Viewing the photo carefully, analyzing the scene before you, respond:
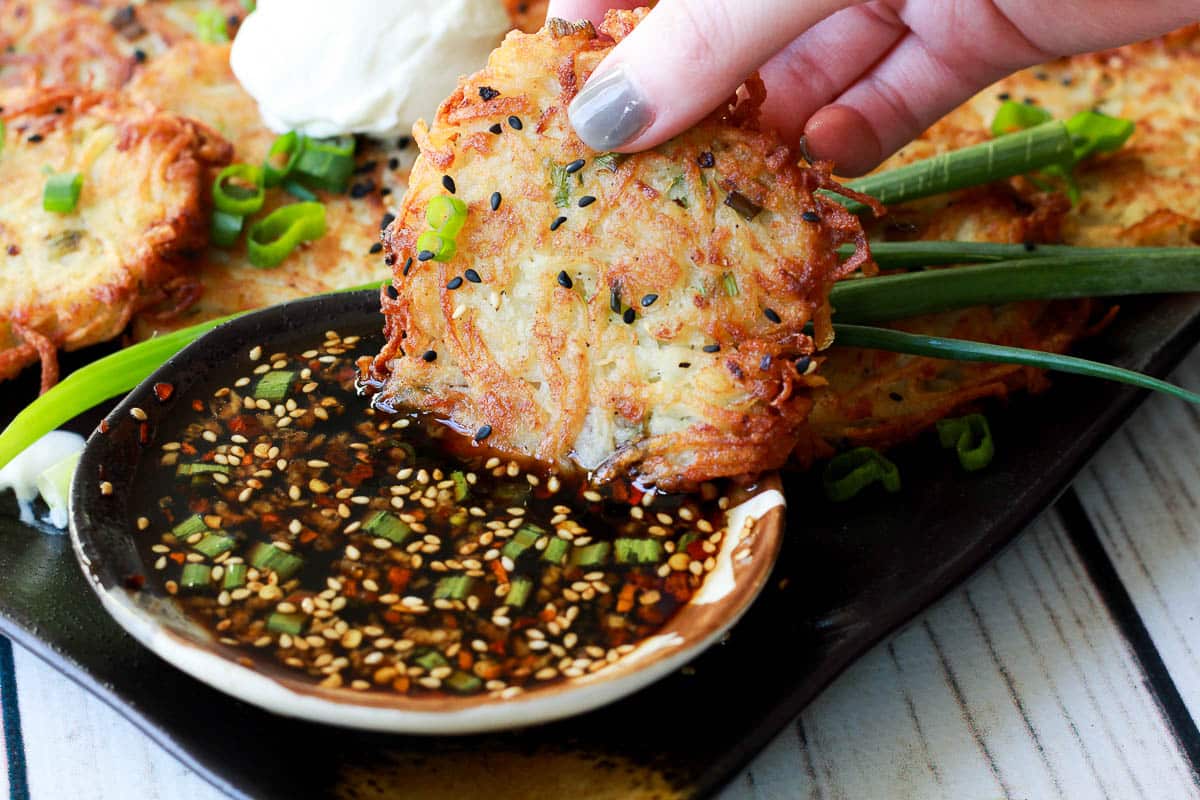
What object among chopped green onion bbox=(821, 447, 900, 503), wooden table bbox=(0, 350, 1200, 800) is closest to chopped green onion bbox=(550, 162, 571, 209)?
chopped green onion bbox=(821, 447, 900, 503)

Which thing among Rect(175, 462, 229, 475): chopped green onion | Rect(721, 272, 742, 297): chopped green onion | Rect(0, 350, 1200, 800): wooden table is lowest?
Rect(0, 350, 1200, 800): wooden table

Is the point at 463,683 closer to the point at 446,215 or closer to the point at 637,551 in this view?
the point at 637,551

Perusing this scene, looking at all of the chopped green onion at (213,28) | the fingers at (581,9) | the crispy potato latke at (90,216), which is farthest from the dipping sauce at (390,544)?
the chopped green onion at (213,28)

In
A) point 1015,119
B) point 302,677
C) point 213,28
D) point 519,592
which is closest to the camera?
point 302,677

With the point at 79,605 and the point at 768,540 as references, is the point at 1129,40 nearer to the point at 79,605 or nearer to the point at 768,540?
the point at 768,540

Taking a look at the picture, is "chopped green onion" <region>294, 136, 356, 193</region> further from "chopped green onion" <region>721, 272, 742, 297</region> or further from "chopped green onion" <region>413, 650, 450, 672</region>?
"chopped green onion" <region>413, 650, 450, 672</region>

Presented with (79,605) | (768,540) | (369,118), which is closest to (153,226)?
(369,118)

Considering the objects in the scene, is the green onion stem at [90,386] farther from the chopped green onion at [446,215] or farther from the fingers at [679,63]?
the fingers at [679,63]

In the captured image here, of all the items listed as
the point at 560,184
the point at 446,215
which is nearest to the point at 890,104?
the point at 560,184
